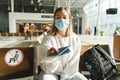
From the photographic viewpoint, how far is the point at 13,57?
7.47 ft

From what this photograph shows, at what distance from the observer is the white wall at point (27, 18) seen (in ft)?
54.7

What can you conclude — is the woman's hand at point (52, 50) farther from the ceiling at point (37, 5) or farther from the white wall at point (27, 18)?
the ceiling at point (37, 5)

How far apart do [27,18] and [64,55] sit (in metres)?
15.2

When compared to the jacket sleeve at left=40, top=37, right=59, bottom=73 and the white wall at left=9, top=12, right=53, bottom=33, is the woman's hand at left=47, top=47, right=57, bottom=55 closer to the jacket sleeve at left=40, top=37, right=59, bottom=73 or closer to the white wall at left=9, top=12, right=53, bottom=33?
the jacket sleeve at left=40, top=37, right=59, bottom=73

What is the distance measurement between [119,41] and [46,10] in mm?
24626

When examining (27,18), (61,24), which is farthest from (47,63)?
(27,18)

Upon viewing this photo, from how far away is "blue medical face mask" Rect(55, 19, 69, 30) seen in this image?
207cm

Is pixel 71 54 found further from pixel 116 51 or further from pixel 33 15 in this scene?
pixel 33 15

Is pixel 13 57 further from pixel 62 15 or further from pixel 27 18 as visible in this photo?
pixel 27 18

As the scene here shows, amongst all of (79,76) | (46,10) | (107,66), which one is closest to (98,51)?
(107,66)

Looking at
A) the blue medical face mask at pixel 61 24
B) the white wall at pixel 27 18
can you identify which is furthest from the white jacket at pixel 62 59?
the white wall at pixel 27 18

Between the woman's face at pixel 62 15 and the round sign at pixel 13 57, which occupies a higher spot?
the woman's face at pixel 62 15

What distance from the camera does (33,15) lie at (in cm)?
1688

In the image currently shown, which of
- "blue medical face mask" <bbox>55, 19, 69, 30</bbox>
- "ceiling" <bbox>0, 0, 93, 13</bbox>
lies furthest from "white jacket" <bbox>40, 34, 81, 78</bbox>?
"ceiling" <bbox>0, 0, 93, 13</bbox>
